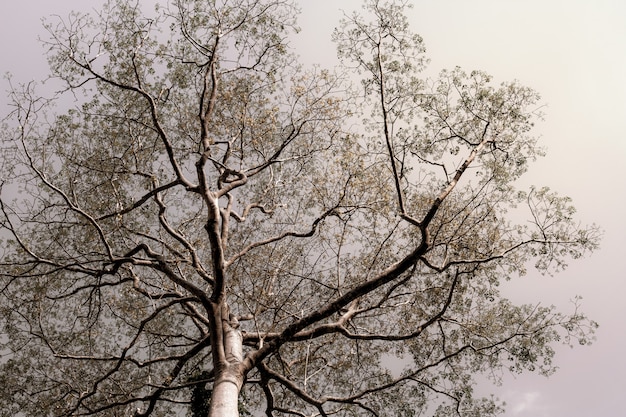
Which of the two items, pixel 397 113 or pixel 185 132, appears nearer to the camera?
pixel 397 113

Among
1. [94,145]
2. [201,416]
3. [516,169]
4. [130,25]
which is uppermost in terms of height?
[130,25]

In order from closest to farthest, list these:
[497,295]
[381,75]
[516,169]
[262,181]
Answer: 1. [381,75]
2. [516,169]
3. [497,295]
4. [262,181]

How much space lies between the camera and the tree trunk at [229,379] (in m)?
7.72

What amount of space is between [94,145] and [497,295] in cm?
963

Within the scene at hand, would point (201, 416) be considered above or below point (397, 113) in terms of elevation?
below

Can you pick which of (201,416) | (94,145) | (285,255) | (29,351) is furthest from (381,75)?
(29,351)

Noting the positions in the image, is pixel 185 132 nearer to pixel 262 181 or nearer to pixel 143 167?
pixel 143 167

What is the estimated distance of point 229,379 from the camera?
835 centimetres

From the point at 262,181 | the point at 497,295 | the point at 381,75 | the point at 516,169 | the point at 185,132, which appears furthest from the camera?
the point at 262,181

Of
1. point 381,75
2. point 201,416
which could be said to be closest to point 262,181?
point 381,75

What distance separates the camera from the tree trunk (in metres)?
7.72

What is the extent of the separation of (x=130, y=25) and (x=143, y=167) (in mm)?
3090

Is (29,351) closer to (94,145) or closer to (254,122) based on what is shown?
(94,145)

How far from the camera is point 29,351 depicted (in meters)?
11.8
